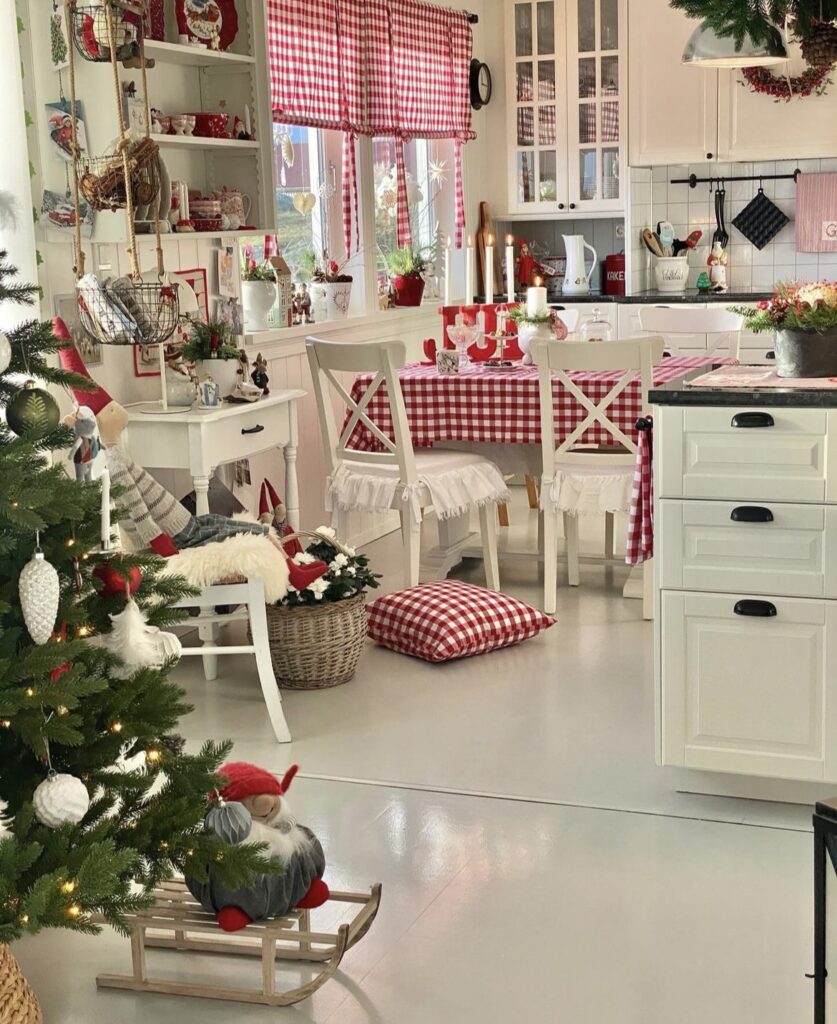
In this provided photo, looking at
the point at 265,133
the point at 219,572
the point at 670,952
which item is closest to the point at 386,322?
the point at 265,133

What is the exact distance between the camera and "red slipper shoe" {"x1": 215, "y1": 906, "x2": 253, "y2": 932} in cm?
241

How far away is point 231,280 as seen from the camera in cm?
498

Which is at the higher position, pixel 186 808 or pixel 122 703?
pixel 122 703

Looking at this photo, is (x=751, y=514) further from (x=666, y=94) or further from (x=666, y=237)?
(x=666, y=237)

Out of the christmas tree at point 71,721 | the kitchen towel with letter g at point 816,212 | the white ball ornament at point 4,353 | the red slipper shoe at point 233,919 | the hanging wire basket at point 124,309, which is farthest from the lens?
the kitchen towel with letter g at point 816,212

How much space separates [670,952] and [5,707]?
130cm

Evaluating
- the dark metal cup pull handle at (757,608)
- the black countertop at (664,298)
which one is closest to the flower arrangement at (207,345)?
the dark metal cup pull handle at (757,608)

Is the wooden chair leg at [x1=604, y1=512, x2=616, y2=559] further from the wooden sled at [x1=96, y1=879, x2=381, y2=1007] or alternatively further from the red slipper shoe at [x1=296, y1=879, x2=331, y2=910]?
the red slipper shoe at [x1=296, y1=879, x2=331, y2=910]

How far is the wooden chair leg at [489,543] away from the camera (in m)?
5.05

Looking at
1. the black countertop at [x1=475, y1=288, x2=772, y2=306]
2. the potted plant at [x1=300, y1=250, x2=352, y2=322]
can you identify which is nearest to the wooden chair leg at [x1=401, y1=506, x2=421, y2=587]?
the potted plant at [x1=300, y1=250, x2=352, y2=322]

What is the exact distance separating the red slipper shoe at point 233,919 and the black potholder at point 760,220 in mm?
5491

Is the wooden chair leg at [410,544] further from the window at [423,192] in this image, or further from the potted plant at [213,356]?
the window at [423,192]

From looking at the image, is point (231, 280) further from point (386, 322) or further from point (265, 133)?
point (386, 322)

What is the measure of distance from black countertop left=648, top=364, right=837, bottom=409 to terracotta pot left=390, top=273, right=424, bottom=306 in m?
3.41
